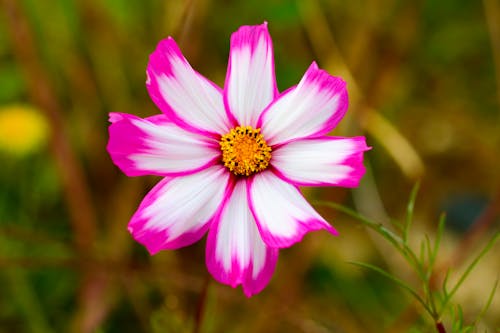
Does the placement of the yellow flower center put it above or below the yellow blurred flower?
above

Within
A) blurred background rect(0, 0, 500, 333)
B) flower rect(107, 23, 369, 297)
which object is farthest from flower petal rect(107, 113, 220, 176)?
blurred background rect(0, 0, 500, 333)

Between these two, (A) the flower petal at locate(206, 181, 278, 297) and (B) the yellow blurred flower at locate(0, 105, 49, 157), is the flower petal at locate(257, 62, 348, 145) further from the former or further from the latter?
(B) the yellow blurred flower at locate(0, 105, 49, 157)

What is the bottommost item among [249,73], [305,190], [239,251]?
[305,190]

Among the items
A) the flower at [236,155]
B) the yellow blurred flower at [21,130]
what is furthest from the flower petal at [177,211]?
the yellow blurred flower at [21,130]

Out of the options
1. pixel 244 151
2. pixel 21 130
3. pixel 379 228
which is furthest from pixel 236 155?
pixel 21 130

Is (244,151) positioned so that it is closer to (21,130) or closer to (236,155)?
(236,155)

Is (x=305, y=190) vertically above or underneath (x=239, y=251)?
underneath

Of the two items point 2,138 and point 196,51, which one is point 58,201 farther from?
point 196,51
